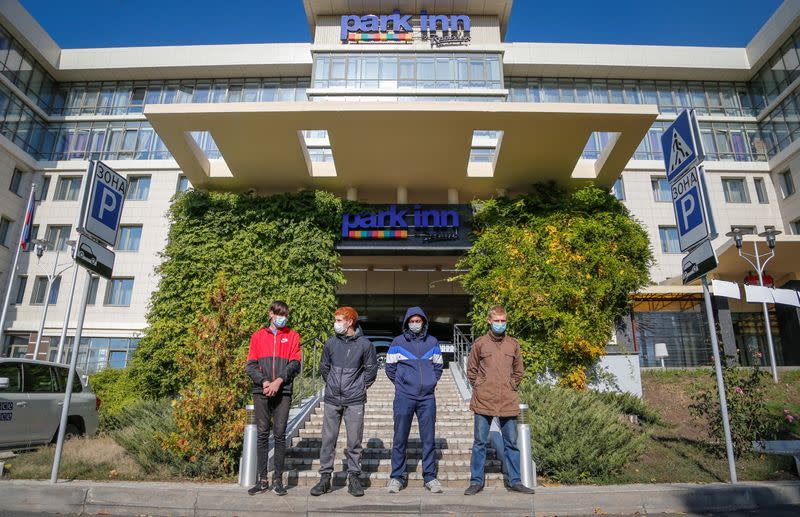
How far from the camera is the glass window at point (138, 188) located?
23.5 meters

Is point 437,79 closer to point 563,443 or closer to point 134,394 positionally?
point 134,394

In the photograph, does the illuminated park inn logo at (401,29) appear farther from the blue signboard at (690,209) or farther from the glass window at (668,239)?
the blue signboard at (690,209)

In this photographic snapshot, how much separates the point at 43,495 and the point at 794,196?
2929 centimetres

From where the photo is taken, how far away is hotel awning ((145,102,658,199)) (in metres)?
11.4

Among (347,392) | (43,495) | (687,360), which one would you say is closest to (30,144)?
(43,495)

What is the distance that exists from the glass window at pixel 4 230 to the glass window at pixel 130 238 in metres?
5.03

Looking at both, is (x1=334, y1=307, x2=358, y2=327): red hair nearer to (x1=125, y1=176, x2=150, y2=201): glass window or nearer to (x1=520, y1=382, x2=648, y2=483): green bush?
(x1=520, y1=382, x2=648, y2=483): green bush

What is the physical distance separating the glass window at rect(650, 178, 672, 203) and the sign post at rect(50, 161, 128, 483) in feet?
79.6

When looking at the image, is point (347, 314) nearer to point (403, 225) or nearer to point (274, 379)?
point (274, 379)

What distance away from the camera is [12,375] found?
7.30 meters

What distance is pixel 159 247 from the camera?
22500 millimetres

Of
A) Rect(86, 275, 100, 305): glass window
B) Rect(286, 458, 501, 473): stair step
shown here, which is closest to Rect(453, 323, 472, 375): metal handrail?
Rect(286, 458, 501, 473): stair step

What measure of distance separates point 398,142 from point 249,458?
368 inches

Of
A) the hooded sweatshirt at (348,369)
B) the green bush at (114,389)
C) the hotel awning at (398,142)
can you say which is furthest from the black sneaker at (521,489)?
the green bush at (114,389)
